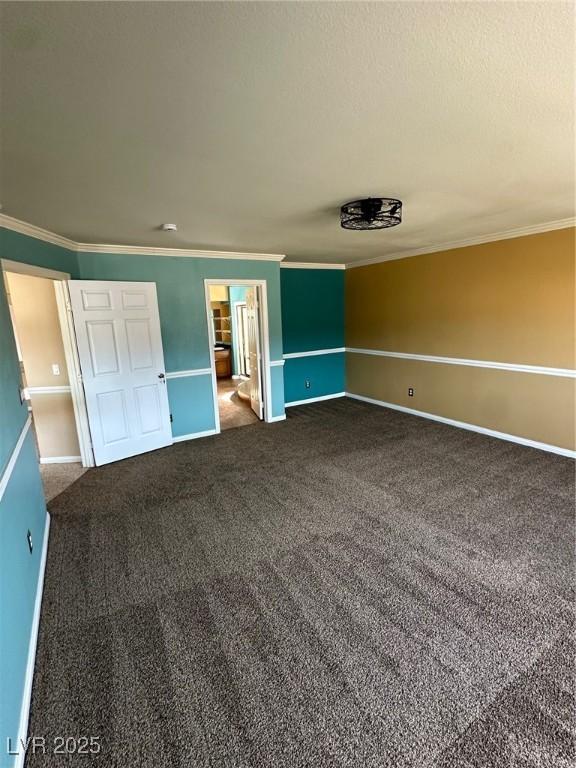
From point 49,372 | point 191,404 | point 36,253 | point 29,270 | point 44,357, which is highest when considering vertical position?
point 36,253

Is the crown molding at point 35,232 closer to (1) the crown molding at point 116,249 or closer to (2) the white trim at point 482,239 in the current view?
(1) the crown molding at point 116,249

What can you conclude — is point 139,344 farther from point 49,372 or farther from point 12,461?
point 12,461

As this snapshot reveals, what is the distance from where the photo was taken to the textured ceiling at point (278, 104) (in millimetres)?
942

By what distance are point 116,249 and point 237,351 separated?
4.85 metres

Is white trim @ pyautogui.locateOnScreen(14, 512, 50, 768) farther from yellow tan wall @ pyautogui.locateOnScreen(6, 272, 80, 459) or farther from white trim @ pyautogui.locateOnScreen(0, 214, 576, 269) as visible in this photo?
white trim @ pyautogui.locateOnScreen(0, 214, 576, 269)

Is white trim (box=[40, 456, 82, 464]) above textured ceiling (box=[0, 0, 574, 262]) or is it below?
below

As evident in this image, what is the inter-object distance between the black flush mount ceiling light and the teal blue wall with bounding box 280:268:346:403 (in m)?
3.15

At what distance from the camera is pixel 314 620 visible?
1855 mm

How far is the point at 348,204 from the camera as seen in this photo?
253cm

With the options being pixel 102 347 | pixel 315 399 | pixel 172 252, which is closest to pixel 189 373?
pixel 102 347

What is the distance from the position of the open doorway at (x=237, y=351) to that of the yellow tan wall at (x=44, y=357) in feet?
5.58

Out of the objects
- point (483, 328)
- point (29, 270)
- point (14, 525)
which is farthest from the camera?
point (483, 328)

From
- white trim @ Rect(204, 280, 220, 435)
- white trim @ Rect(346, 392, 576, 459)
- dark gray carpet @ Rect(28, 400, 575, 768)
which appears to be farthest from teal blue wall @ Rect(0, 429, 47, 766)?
white trim @ Rect(346, 392, 576, 459)

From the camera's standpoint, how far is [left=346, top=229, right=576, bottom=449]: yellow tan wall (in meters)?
3.64
